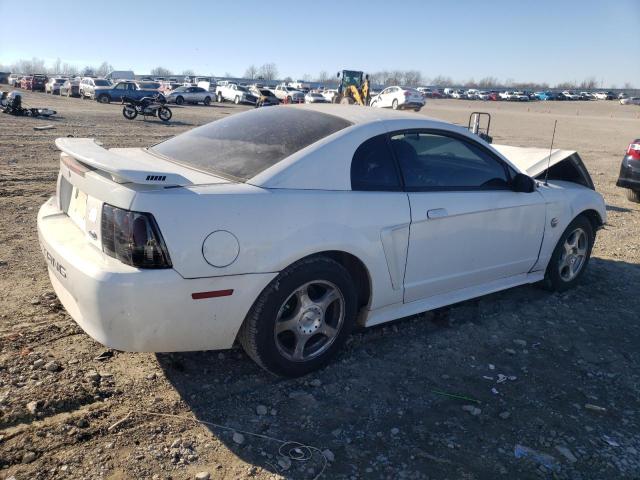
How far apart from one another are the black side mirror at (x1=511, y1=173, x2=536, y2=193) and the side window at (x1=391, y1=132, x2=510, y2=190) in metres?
0.06

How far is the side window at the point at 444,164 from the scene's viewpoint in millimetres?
3582

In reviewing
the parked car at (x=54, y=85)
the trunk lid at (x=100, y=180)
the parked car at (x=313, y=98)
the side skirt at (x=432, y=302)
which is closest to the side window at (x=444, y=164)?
the side skirt at (x=432, y=302)

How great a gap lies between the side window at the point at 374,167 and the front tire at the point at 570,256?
2.12 meters

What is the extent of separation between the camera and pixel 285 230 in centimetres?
286

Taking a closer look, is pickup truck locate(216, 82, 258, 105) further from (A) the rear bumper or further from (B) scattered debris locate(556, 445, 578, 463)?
(B) scattered debris locate(556, 445, 578, 463)

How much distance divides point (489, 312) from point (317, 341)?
71.4 inches

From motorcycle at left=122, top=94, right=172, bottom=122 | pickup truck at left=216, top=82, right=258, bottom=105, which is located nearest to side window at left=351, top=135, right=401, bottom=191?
motorcycle at left=122, top=94, right=172, bottom=122

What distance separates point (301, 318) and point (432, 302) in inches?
44.0

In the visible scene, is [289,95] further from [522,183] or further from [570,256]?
[522,183]

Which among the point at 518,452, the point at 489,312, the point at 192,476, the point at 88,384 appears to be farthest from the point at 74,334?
the point at 489,312

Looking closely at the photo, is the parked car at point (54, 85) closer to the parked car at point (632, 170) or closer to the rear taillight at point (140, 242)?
the parked car at point (632, 170)

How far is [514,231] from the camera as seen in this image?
13.6 feet

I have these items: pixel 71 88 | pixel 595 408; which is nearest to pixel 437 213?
pixel 595 408

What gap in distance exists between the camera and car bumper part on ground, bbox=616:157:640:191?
8836mm
